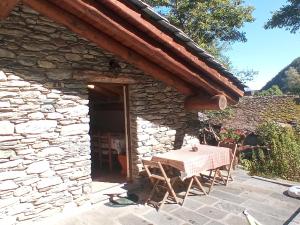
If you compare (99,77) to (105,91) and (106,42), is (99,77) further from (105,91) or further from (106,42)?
(105,91)

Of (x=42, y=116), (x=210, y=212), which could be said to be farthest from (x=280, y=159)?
(x=42, y=116)

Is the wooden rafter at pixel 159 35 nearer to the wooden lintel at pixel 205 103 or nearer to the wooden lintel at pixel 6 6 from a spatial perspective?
the wooden lintel at pixel 205 103

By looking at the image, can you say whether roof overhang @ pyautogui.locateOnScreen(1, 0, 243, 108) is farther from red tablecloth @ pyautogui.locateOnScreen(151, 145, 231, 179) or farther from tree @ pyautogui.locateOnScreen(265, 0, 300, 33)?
tree @ pyautogui.locateOnScreen(265, 0, 300, 33)

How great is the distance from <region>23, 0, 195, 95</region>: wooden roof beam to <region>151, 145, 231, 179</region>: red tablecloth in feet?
5.15

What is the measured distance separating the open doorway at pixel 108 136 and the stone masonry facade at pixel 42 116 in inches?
35.8

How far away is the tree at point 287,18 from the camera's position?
46.7 ft

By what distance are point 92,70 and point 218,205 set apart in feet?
10.9

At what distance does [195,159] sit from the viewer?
17.5 ft

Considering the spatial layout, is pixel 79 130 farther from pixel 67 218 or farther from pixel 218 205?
pixel 218 205

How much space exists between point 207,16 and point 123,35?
26.0 ft

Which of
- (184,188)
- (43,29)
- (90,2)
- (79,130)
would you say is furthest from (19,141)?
(184,188)

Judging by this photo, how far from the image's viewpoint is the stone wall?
1434 cm

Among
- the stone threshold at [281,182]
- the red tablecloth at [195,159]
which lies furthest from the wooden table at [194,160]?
the stone threshold at [281,182]

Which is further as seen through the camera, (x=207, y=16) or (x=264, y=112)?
(x=264, y=112)
